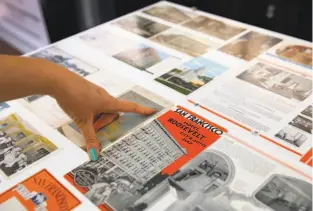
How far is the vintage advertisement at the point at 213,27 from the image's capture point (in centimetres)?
104

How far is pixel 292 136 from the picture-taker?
27.2 inches

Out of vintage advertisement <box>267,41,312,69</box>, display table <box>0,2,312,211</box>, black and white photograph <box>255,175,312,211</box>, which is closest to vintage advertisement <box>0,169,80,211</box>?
display table <box>0,2,312,211</box>

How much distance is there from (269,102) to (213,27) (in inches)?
14.8

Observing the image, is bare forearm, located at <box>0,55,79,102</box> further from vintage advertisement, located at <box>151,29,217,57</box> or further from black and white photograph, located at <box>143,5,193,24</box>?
black and white photograph, located at <box>143,5,193,24</box>

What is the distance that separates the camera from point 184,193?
59cm

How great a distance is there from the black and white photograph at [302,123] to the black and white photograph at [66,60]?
0.47m

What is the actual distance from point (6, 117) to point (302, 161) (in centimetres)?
57

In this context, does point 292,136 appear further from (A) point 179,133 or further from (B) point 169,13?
(B) point 169,13

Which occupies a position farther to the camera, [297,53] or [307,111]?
[297,53]

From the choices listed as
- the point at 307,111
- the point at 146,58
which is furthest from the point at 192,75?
the point at 307,111

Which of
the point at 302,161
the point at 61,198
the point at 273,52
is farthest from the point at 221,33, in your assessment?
the point at 61,198

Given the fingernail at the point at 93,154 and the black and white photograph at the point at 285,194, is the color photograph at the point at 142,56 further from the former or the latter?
the black and white photograph at the point at 285,194

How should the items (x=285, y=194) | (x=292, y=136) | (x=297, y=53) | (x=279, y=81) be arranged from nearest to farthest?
1. (x=285, y=194)
2. (x=292, y=136)
3. (x=279, y=81)
4. (x=297, y=53)

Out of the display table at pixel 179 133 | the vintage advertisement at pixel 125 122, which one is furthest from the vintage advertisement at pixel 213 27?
the vintage advertisement at pixel 125 122
